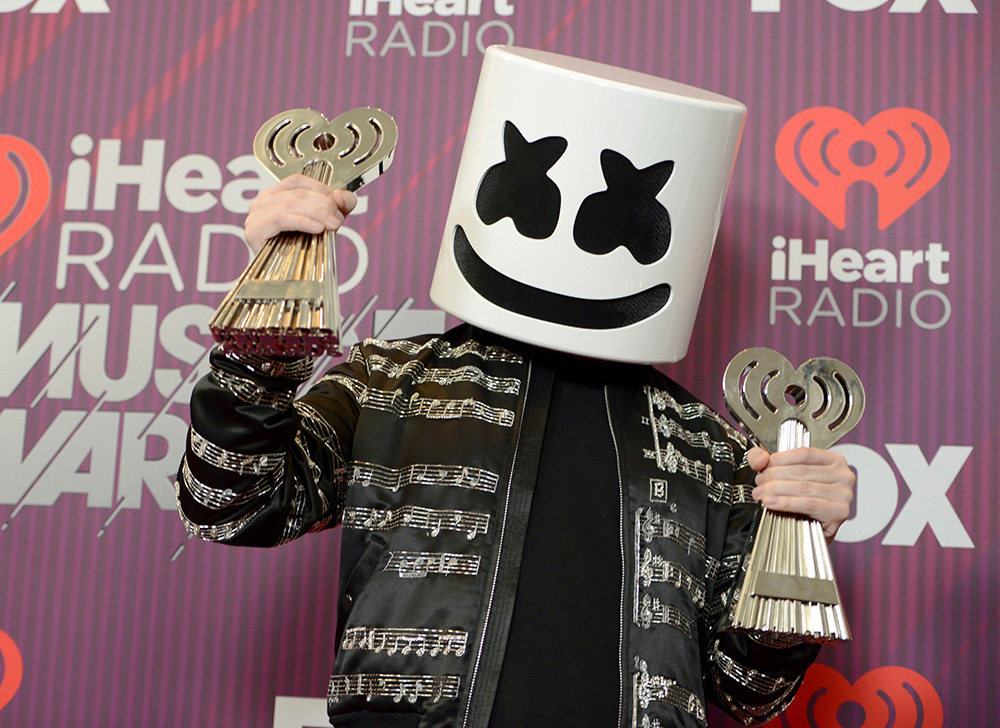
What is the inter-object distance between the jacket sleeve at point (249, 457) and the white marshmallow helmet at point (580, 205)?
0.91 feet

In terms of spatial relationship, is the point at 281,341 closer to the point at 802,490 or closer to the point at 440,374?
the point at 440,374

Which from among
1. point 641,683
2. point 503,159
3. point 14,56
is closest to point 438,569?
point 641,683

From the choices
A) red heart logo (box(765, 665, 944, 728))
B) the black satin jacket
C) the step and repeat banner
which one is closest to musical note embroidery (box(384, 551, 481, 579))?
the black satin jacket

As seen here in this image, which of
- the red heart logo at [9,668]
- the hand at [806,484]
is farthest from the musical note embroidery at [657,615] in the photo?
the red heart logo at [9,668]

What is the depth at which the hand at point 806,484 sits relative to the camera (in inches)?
43.6

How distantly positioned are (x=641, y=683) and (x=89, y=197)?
1189 millimetres

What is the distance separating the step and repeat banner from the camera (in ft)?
5.20

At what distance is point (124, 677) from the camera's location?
1583 mm

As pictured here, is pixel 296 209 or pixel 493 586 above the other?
pixel 296 209

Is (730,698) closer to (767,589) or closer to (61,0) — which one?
(767,589)

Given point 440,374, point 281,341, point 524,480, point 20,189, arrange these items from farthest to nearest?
point 20,189, point 440,374, point 524,480, point 281,341

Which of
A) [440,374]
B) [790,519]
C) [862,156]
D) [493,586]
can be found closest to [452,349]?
[440,374]

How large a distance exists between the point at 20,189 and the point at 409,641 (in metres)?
1.10

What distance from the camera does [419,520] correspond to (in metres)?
1.12
